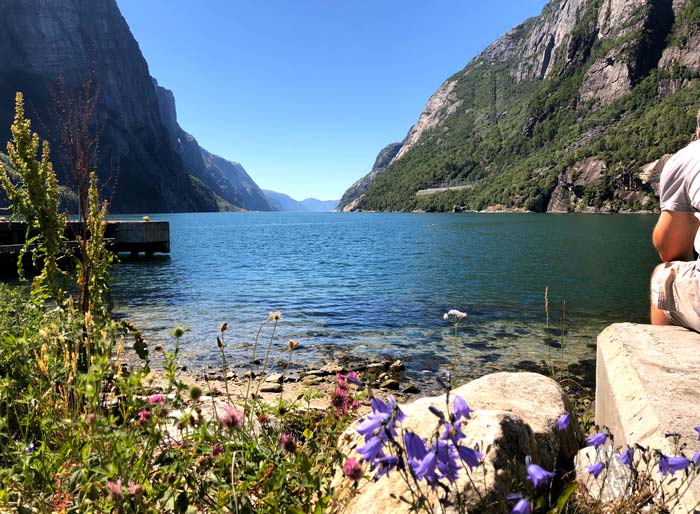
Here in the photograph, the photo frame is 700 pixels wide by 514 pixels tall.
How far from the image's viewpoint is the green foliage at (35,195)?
6066 mm

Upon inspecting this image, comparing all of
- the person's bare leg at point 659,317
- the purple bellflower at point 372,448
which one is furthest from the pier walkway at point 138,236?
the purple bellflower at point 372,448

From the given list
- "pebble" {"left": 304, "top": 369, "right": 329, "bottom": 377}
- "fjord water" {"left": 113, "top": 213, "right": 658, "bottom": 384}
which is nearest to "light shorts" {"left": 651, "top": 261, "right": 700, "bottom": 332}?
"fjord water" {"left": 113, "top": 213, "right": 658, "bottom": 384}

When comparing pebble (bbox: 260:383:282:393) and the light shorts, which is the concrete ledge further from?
pebble (bbox: 260:383:282:393)

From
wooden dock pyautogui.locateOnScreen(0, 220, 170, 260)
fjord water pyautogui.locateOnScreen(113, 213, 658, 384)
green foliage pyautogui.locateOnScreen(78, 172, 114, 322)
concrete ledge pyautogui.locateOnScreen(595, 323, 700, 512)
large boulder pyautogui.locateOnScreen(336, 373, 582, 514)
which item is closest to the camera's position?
large boulder pyautogui.locateOnScreen(336, 373, 582, 514)

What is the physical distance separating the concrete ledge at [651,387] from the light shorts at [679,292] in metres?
0.15

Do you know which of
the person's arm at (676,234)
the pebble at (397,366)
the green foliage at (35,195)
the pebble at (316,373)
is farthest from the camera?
the pebble at (397,366)

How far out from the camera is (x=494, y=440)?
268cm

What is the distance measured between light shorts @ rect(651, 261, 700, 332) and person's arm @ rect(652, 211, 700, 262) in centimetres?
22

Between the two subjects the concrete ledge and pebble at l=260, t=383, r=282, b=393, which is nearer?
the concrete ledge

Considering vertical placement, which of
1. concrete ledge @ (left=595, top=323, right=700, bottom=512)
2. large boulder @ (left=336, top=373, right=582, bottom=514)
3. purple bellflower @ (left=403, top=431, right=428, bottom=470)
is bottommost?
large boulder @ (left=336, top=373, right=582, bottom=514)

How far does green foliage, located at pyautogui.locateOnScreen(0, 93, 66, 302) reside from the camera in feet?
19.9

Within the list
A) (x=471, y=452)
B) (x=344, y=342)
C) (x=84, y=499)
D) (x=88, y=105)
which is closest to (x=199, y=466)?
(x=84, y=499)

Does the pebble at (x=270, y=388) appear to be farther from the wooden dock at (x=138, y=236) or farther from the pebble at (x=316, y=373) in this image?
the wooden dock at (x=138, y=236)

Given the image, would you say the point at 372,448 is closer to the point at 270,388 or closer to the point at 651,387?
the point at 651,387
